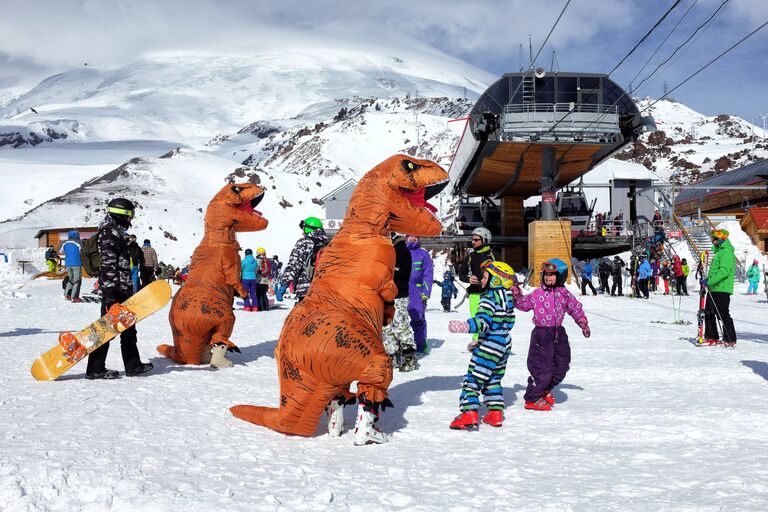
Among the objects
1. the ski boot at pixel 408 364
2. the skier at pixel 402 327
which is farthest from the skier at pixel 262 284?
the ski boot at pixel 408 364

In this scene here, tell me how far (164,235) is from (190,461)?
127 ft

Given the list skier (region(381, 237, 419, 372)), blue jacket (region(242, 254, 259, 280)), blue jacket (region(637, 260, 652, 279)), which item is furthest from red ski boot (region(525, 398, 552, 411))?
blue jacket (region(637, 260, 652, 279))

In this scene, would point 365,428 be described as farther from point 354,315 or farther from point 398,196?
point 398,196

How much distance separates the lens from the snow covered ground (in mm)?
3064

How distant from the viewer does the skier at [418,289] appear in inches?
317

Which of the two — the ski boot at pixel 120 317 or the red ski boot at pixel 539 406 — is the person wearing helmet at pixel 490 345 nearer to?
the red ski boot at pixel 539 406

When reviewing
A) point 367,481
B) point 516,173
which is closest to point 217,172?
point 516,173

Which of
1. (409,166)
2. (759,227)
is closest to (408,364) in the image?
(409,166)

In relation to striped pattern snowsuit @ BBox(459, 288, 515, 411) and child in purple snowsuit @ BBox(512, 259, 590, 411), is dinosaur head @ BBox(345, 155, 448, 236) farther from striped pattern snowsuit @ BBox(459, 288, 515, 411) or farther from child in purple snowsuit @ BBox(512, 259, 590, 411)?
child in purple snowsuit @ BBox(512, 259, 590, 411)

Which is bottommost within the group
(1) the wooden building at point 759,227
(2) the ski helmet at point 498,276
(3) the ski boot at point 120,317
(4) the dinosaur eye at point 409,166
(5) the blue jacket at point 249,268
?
(3) the ski boot at point 120,317

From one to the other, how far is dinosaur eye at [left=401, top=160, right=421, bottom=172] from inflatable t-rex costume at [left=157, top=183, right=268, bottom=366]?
3.36 m

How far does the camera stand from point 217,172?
181ft

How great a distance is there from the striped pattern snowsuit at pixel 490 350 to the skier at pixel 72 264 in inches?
509

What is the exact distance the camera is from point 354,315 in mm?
4211
